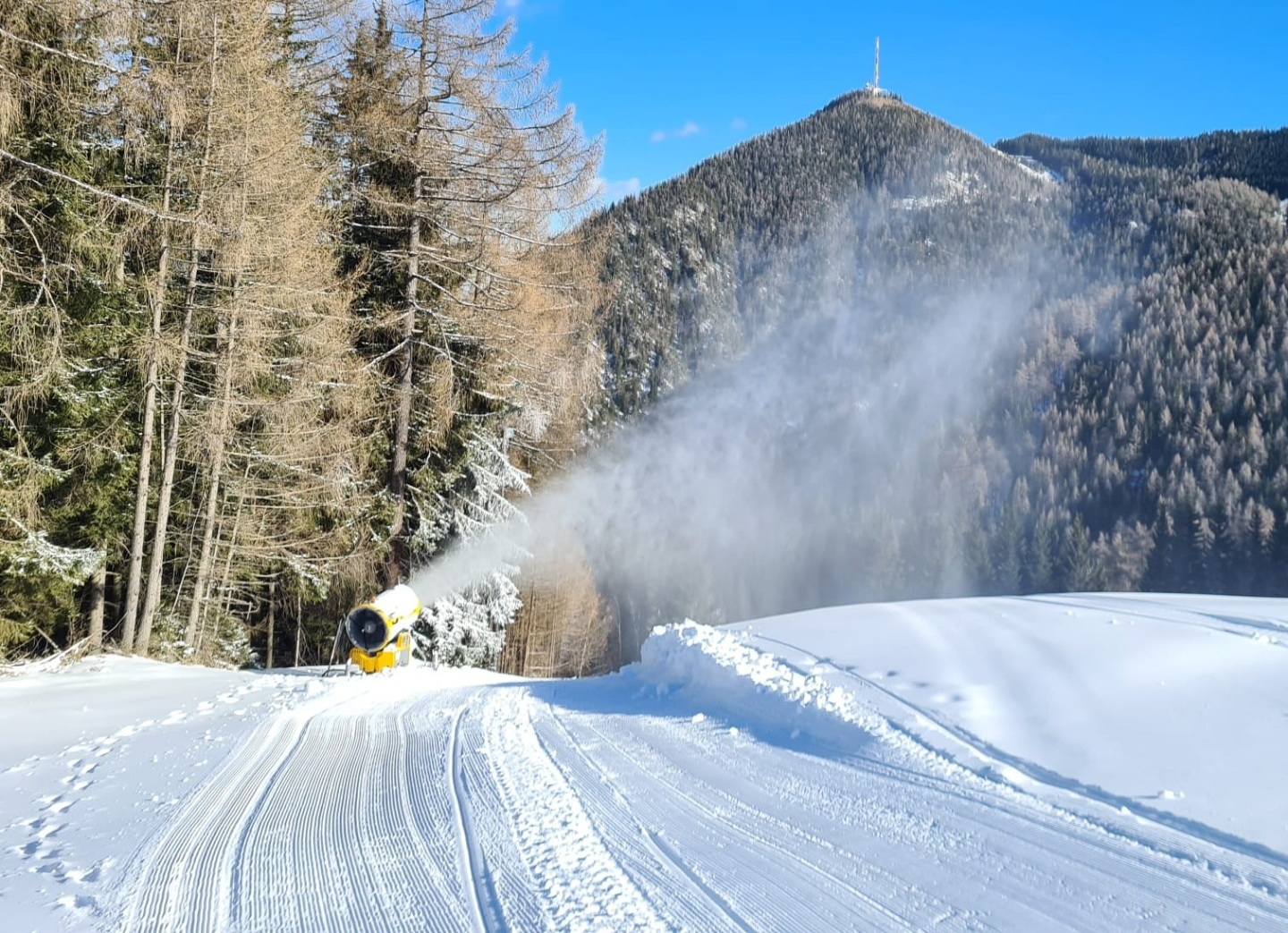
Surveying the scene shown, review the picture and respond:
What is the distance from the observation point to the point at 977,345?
131625 mm

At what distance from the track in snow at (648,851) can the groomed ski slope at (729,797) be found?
2 centimetres

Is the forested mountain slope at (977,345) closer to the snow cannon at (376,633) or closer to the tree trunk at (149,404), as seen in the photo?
the tree trunk at (149,404)

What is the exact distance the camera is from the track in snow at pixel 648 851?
9.09 feet

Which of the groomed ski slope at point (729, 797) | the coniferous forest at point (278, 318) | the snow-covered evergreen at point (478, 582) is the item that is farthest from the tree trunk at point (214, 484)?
the groomed ski slope at point (729, 797)

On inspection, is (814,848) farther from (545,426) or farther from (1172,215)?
(1172,215)

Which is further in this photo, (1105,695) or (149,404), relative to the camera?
(149,404)

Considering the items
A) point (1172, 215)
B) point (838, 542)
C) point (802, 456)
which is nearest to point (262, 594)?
point (838, 542)

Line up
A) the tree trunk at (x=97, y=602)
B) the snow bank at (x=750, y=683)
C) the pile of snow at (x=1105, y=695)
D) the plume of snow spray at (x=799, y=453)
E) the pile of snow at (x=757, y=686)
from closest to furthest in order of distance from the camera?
1. the pile of snow at (x=1105, y=695)
2. the pile of snow at (x=757, y=686)
3. the snow bank at (x=750, y=683)
4. the tree trunk at (x=97, y=602)
5. the plume of snow spray at (x=799, y=453)

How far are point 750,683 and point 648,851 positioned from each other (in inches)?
123

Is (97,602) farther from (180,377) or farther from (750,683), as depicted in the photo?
(750,683)

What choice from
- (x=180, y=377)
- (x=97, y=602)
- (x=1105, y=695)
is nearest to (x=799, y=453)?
(x=97, y=602)

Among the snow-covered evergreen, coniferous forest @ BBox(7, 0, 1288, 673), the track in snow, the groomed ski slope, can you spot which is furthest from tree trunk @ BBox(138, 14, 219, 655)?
the track in snow

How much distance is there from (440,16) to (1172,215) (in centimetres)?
15985

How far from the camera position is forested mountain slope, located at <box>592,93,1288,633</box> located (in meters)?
76.9
